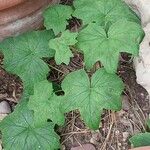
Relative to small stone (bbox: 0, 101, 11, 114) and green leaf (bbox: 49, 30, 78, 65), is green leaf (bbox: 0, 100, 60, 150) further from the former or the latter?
green leaf (bbox: 49, 30, 78, 65)

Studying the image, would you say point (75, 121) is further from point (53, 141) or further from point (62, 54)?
point (62, 54)

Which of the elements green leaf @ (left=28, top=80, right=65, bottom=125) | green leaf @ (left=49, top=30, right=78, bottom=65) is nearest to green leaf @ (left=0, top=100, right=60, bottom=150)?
green leaf @ (left=28, top=80, right=65, bottom=125)

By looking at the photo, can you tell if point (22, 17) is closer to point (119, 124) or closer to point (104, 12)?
Result: point (104, 12)

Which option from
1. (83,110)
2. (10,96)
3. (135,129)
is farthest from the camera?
(10,96)

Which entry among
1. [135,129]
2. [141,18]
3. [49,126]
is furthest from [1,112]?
[141,18]

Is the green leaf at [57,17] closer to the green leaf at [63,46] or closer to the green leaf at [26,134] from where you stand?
the green leaf at [63,46]

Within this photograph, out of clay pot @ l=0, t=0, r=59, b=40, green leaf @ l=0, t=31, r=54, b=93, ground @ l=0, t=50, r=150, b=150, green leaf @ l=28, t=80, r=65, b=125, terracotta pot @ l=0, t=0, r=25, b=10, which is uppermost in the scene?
terracotta pot @ l=0, t=0, r=25, b=10

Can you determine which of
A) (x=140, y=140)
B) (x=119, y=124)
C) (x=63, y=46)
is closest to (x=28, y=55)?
(x=63, y=46)
